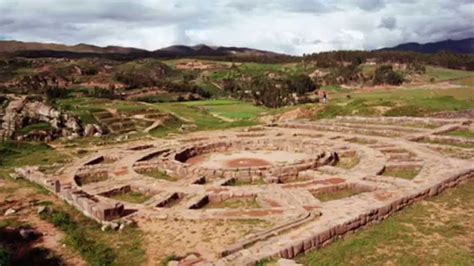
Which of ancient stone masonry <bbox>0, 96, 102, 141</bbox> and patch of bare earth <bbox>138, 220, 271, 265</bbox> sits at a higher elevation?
patch of bare earth <bbox>138, 220, 271, 265</bbox>

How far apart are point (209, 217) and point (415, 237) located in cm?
541

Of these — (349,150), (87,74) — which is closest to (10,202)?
(349,150)

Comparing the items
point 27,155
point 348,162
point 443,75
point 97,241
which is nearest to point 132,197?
point 97,241

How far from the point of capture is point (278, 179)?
17.0m

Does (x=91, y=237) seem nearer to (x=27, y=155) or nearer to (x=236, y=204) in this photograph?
(x=236, y=204)

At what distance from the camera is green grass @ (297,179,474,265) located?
9.39 meters

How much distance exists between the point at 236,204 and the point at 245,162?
250 inches

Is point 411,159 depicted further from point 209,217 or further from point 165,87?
point 165,87

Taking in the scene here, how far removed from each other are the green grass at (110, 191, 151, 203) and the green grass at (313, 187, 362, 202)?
6.08 m

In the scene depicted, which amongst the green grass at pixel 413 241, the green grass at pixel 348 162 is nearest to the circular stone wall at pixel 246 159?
the green grass at pixel 348 162

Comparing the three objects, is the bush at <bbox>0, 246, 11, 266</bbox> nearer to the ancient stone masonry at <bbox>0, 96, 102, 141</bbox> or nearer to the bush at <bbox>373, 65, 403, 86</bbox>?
the ancient stone masonry at <bbox>0, 96, 102, 141</bbox>

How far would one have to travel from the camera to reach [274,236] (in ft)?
Answer: 34.9

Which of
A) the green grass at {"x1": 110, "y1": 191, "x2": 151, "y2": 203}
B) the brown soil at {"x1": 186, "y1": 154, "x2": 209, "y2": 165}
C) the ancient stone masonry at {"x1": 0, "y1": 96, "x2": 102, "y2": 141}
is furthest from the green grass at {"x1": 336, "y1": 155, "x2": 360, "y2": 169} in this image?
the ancient stone masonry at {"x1": 0, "y1": 96, "x2": 102, "y2": 141}

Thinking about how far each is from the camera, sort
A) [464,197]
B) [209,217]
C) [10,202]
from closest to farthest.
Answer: [209,217]
[464,197]
[10,202]
